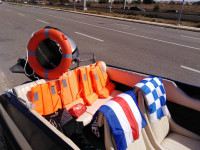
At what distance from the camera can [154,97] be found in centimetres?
254

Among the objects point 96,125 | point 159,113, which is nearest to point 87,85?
point 96,125

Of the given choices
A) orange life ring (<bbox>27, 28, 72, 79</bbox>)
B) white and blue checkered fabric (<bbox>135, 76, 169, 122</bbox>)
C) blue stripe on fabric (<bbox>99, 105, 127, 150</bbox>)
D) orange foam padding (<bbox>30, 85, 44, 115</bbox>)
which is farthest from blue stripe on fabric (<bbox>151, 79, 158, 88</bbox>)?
orange foam padding (<bbox>30, 85, 44, 115</bbox>)

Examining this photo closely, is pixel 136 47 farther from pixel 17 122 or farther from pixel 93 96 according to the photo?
pixel 17 122

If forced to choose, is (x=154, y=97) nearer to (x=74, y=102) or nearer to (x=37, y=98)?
(x=74, y=102)

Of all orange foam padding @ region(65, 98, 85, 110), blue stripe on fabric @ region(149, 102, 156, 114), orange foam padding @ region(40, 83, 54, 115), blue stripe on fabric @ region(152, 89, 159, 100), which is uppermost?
blue stripe on fabric @ region(152, 89, 159, 100)

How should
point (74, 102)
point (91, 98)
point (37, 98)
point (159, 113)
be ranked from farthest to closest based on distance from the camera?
1. point (91, 98)
2. point (74, 102)
3. point (37, 98)
4. point (159, 113)

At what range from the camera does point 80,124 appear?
109 inches

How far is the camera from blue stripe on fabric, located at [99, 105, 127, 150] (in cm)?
187

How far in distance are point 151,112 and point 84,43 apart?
779cm

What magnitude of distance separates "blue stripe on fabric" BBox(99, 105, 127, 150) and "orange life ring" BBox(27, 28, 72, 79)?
1625 millimetres

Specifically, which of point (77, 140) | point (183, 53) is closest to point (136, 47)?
point (183, 53)

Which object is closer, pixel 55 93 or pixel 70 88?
pixel 55 93

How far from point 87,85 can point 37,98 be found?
46.2 inches

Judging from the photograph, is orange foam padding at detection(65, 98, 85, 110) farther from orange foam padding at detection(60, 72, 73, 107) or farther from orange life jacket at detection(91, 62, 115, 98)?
orange life jacket at detection(91, 62, 115, 98)
